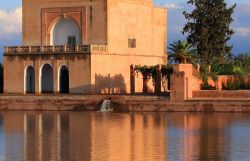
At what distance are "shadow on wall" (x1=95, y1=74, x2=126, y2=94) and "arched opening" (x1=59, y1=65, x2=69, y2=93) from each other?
2.22 metres

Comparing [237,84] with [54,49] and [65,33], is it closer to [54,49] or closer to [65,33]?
[54,49]

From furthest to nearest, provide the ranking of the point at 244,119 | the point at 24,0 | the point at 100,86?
the point at 24,0
the point at 100,86
the point at 244,119

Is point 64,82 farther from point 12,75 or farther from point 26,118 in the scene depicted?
point 26,118

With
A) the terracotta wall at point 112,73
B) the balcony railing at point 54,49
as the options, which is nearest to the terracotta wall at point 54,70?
the balcony railing at point 54,49

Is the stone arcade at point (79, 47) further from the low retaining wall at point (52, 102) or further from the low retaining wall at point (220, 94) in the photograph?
the low retaining wall at point (220, 94)

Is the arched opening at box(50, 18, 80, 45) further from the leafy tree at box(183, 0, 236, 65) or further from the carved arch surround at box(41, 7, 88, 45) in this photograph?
the leafy tree at box(183, 0, 236, 65)

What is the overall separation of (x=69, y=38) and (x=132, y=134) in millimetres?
19647

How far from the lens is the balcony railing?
4550 centimetres

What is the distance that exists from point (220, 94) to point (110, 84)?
329 inches

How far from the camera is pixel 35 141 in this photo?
28.0m

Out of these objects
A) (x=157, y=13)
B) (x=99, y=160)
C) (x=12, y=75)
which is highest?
(x=157, y=13)

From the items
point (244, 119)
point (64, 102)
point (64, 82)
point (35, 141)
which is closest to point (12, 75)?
point (64, 82)

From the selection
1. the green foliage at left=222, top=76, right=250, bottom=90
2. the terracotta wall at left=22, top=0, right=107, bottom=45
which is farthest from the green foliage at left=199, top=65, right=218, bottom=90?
the terracotta wall at left=22, top=0, right=107, bottom=45

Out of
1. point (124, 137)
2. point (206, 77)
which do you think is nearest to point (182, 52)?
point (206, 77)
